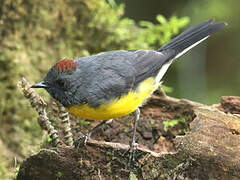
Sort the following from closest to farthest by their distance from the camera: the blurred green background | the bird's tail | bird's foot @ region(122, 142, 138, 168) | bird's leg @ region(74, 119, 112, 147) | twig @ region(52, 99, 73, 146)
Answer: bird's foot @ region(122, 142, 138, 168), bird's leg @ region(74, 119, 112, 147), twig @ region(52, 99, 73, 146), the bird's tail, the blurred green background

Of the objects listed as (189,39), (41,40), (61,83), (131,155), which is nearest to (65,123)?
(61,83)

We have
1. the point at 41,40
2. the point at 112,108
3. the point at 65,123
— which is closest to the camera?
the point at 112,108

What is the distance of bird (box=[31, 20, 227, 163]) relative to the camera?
4.27 meters

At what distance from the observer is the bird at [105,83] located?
427 centimetres

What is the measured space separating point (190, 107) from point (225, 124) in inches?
49.8

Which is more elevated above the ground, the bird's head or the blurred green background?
the blurred green background

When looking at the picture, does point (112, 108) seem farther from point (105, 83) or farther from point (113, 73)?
point (113, 73)

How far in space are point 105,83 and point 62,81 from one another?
44 cm

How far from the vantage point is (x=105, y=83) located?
449 cm

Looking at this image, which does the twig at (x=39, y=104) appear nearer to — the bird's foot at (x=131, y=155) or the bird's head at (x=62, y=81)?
the bird's head at (x=62, y=81)

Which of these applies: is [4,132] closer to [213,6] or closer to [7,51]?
[7,51]

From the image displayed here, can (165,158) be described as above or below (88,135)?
below

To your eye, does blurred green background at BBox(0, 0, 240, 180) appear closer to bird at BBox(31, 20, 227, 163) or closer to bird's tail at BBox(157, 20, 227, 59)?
bird at BBox(31, 20, 227, 163)

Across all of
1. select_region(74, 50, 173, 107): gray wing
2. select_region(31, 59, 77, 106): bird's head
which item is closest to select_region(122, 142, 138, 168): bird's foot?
select_region(74, 50, 173, 107): gray wing
